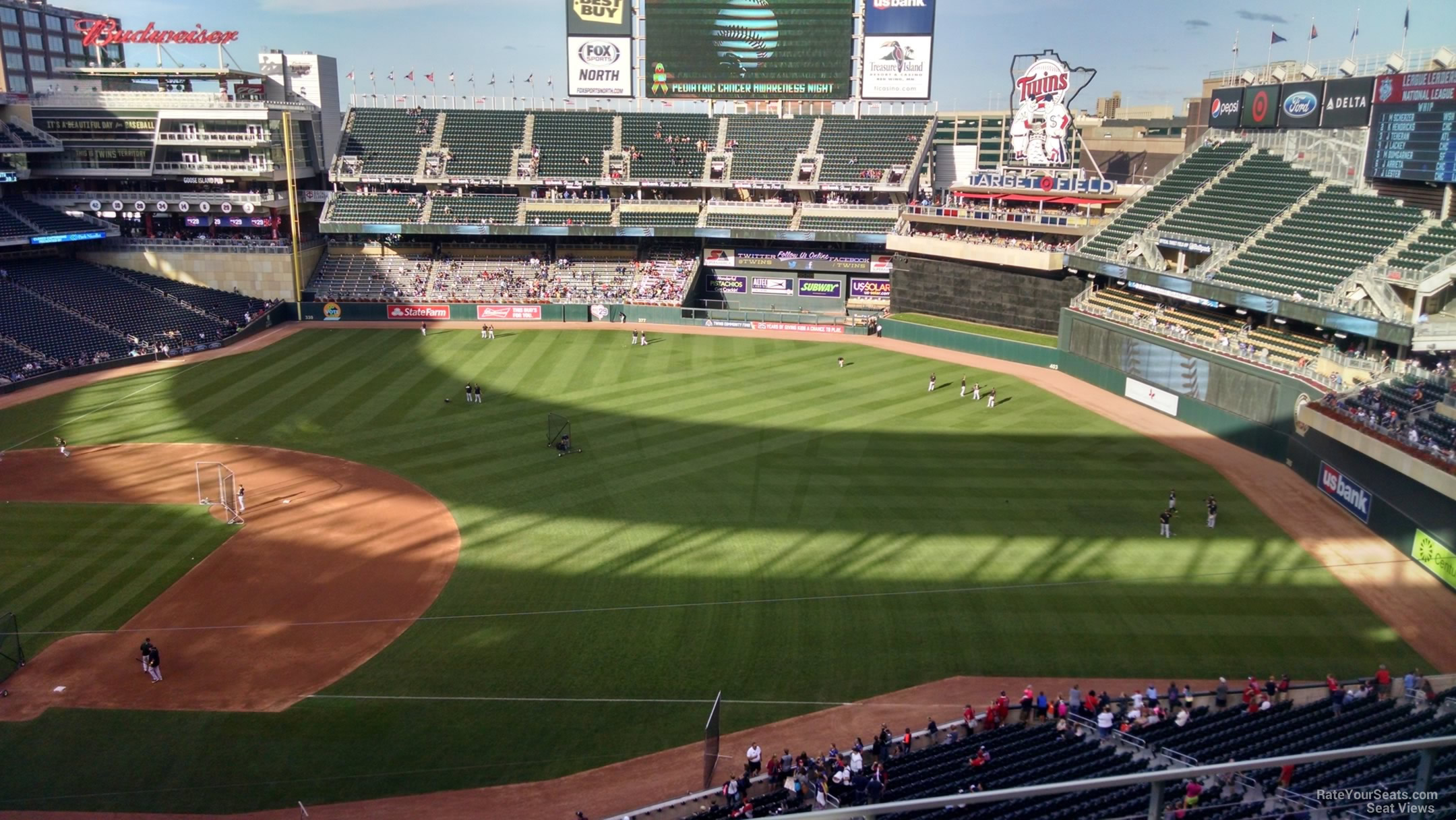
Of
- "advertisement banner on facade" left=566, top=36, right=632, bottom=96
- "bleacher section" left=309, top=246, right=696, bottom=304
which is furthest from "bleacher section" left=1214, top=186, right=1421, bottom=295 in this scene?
"advertisement banner on facade" left=566, top=36, right=632, bottom=96

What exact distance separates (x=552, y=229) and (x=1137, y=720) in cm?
5459

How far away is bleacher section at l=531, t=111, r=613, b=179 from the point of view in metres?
71.1

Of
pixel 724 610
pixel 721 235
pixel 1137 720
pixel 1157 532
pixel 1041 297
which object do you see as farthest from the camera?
pixel 721 235

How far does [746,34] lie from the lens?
222 feet

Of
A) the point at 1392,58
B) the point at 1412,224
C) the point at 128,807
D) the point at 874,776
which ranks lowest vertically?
the point at 128,807

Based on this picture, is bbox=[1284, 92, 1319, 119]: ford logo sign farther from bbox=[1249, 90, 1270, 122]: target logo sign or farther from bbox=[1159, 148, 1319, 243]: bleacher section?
bbox=[1159, 148, 1319, 243]: bleacher section

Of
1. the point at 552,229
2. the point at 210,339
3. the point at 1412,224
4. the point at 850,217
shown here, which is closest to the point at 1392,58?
the point at 1412,224

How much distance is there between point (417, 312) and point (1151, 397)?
147 feet

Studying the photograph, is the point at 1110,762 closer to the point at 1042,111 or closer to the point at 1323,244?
the point at 1323,244

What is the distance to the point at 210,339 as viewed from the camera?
5675 centimetres

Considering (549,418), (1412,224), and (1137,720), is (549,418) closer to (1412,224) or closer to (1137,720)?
(1137,720)

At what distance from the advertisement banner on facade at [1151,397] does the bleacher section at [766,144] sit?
106 ft

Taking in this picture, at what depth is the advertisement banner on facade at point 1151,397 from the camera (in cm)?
4267

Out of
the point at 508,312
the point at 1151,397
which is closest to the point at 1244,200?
the point at 1151,397
